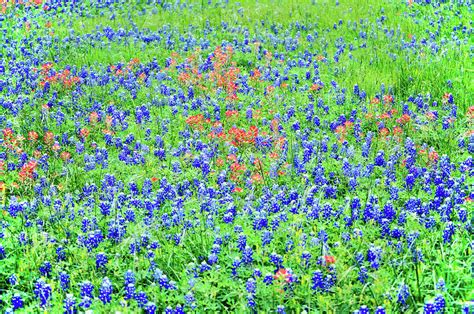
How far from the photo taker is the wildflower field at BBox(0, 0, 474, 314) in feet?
15.8

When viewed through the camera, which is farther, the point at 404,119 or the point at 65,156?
the point at 404,119

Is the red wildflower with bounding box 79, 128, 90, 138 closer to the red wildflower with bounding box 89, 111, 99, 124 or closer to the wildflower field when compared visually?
the wildflower field

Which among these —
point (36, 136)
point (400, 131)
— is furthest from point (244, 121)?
point (36, 136)

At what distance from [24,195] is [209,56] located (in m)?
4.39

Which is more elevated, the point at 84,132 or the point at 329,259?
the point at 84,132

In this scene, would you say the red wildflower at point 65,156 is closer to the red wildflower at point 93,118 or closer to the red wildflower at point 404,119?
the red wildflower at point 93,118

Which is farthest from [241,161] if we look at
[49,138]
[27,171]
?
[49,138]

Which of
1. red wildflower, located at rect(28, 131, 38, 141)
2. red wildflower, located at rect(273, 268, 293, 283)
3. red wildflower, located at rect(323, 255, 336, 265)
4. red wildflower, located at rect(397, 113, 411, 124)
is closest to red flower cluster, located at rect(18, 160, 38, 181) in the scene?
red wildflower, located at rect(28, 131, 38, 141)

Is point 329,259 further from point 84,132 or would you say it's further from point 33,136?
point 33,136

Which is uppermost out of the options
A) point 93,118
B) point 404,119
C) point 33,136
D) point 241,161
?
point 93,118

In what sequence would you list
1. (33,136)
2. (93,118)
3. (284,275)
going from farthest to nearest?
(93,118) → (33,136) → (284,275)

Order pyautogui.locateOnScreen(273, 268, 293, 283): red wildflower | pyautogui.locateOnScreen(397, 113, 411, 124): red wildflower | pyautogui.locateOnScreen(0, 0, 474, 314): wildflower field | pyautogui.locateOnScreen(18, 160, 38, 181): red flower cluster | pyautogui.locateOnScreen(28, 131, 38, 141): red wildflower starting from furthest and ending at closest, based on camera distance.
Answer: pyautogui.locateOnScreen(397, 113, 411, 124): red wildflower < pyautogui.locateOnScreen(28, 131, 38, 141): red wildflower < pyautogui.locateOnScreen(18, 160, 38, 181): red flower cluster < pyautogui.locateOnScreen(0, 0, 474, 314): wildflower field < pyautogui.locateOnScreen(273, 268, 293, 283): red wildflower

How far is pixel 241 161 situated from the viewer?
23.2ft

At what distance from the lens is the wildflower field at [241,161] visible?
4.83 m
